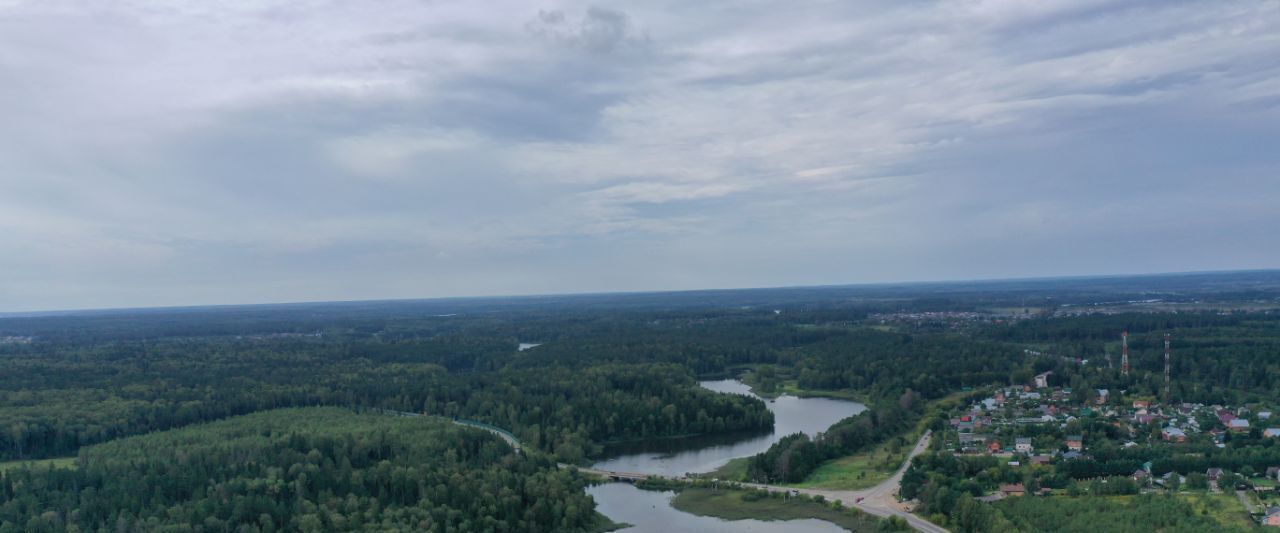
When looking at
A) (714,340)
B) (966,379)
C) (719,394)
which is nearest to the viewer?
(719,394)

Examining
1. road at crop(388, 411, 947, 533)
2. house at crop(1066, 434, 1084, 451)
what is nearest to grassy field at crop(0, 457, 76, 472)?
road at crop(388, 411, 947, 533)

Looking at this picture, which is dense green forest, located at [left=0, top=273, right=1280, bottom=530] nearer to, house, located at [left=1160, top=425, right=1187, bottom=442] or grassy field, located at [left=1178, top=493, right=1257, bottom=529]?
grassy field, located at [left=1178, top=493, right=1257, bottom=529]

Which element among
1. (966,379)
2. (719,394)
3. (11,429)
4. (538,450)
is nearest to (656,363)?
(719,394)

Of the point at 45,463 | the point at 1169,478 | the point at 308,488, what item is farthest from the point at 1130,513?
the point at 45,463

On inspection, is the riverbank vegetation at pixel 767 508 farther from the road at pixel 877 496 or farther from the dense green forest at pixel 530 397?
the dense green forest at pixel 530 397

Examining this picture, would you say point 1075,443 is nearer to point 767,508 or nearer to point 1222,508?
point 1222,508

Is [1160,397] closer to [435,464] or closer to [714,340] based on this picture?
[435,464]
